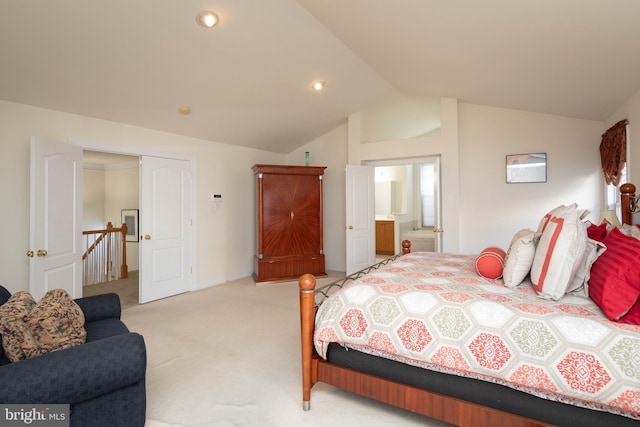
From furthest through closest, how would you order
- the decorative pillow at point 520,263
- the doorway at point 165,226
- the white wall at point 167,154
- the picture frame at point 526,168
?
the picture frame at point 526,168 < the doorway at point 165,226 < the white wall at point 167,154 < the decorative pillow at point 520,263

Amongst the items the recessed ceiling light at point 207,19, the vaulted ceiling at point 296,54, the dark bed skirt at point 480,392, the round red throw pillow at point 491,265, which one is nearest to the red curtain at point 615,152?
the vaulted ceiling at point 296,54

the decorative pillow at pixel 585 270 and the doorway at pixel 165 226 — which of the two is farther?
the doorway at pixel 165 226

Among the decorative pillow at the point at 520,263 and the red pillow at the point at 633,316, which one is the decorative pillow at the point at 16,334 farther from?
the red pillow at the point at 633,316

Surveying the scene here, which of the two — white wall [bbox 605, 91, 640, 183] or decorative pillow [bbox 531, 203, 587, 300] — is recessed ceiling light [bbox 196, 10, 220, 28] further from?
white wall [bbox 605, 91, 640, 183]

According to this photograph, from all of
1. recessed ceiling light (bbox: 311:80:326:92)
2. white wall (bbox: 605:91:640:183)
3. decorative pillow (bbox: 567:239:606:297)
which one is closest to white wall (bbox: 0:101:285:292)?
recessed ceiling light (bbox: 311:80:326:92)

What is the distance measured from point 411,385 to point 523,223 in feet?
12.4

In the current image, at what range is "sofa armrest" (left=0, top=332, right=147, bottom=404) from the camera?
1.37 metres

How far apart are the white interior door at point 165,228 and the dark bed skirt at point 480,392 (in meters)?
3.36

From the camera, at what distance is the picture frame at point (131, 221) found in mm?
6957

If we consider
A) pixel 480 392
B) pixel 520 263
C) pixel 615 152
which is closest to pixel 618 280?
pixel 520 263

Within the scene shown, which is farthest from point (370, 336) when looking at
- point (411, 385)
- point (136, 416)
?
point (136, 416)

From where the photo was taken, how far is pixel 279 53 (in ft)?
11.4

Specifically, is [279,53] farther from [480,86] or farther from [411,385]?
[411,385]

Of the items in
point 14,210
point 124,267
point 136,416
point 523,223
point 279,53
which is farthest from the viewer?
point 124,267
